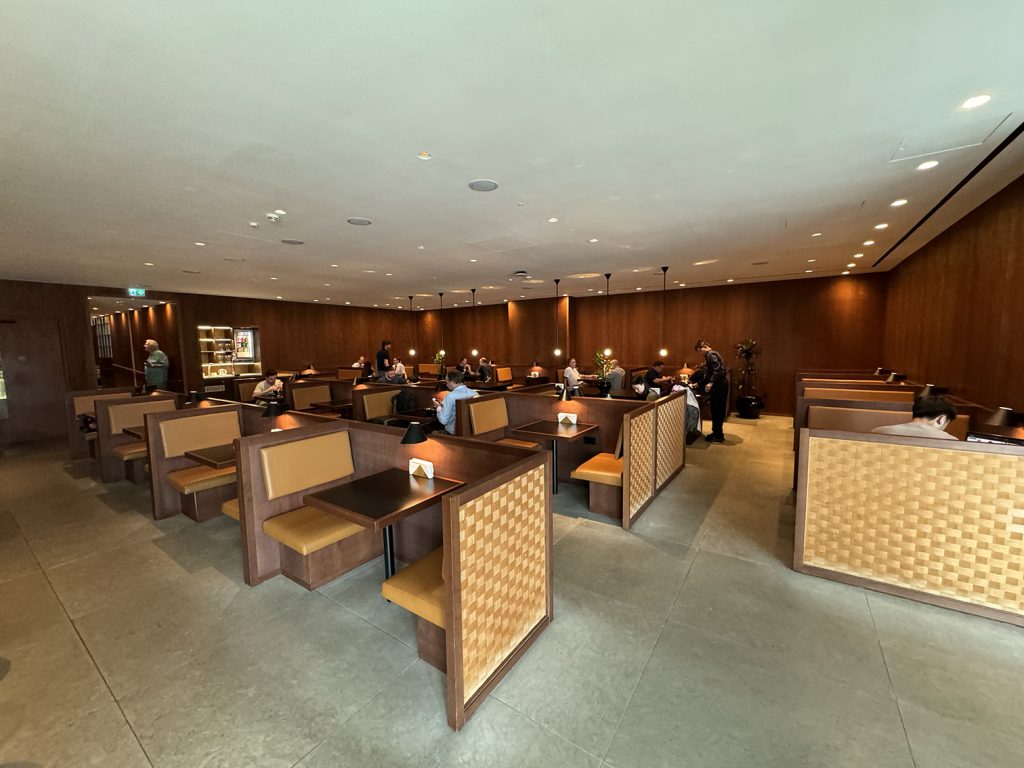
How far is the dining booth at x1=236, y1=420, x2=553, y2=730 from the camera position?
1.84 metres

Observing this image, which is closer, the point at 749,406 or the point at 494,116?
the point at 494,116

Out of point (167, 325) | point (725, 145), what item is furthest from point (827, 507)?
point (167, 325)

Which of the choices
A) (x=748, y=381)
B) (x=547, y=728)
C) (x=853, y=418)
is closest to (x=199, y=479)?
(x=547, y=728)

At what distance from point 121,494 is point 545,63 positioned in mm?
6148

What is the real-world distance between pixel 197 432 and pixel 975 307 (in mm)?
8123

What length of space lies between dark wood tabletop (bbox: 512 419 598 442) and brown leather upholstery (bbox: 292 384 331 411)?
413 cm

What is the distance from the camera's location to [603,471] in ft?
12.9

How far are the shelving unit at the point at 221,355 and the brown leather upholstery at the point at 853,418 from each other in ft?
42.3

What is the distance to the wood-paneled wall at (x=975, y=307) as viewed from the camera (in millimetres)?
3535

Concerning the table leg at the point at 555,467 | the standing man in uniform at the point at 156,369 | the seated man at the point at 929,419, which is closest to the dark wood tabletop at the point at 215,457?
the table leg at the point at 555,467

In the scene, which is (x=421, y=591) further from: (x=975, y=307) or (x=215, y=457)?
(x=975, y=307)

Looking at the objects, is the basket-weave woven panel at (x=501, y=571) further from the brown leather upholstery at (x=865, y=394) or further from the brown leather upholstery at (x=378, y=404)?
the brown leather upholstery at (x=378, y=404)

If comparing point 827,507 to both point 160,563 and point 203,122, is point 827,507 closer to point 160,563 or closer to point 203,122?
point 203,122

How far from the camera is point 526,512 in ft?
7.29
